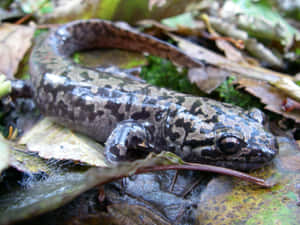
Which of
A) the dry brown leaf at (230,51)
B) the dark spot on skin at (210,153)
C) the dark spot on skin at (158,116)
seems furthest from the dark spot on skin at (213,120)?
the dry brown leaf at (230,51)

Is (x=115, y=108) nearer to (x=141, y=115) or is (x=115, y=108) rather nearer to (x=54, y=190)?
(x=141, y=115)

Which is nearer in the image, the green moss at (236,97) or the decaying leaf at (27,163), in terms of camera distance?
the decaying leaf at (27,163)

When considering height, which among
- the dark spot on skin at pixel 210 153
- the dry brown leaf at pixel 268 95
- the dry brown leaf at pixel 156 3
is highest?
the dry brown leaf at pixel 156 3

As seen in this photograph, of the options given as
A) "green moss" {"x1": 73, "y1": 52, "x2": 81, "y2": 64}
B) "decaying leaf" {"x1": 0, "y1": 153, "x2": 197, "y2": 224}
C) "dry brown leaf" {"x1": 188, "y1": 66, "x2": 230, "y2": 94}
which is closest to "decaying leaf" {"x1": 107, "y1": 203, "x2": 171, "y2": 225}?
"decaying leaf" {"x1": 0, "y1": 153, "x2": 197, "y2": 224}

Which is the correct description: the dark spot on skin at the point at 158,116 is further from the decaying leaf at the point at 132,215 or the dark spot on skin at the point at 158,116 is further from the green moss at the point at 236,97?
the decaying leaf at the point at 132,215

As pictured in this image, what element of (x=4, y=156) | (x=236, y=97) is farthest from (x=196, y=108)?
(x=4, y=156)

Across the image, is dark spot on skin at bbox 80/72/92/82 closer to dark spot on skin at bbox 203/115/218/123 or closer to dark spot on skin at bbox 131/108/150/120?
dark spot on skin at bbox 131/108/150/120
